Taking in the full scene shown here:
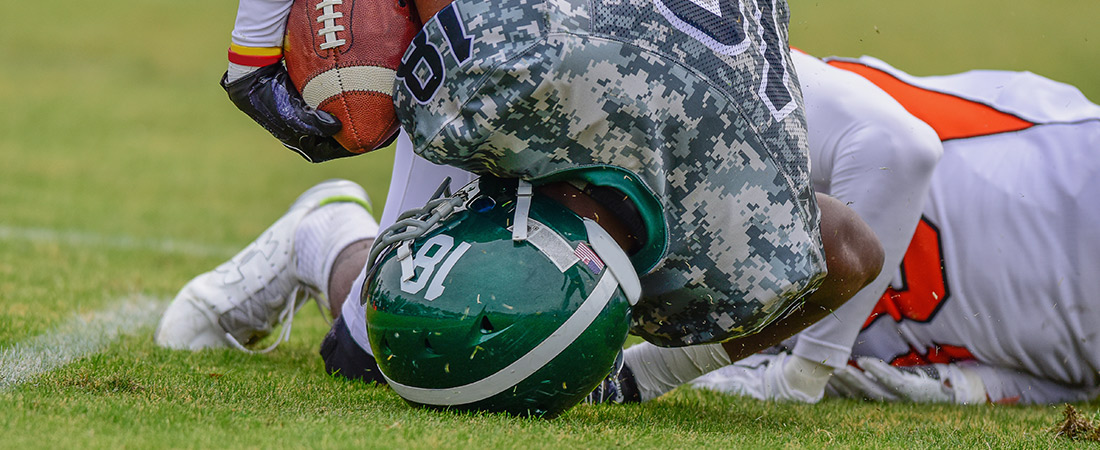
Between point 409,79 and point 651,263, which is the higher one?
point 409,79

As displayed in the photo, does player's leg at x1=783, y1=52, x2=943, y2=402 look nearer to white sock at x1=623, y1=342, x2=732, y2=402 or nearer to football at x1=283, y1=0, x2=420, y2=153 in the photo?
white sock at x1=623, y1=342, x2=732, y2=402

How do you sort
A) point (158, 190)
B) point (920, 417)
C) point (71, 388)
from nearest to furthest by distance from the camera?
point (71, 388)
point (920, 417)
point (158, 190)

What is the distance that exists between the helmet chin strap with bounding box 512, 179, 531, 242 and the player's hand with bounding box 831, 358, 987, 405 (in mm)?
1104

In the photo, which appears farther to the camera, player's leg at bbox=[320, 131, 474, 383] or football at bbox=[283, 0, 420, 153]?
player's leg at bbox=[320, 131, 474, 383]

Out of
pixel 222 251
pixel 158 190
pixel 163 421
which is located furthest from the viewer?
pixel 158 190

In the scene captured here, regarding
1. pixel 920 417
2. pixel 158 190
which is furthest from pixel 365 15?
pixel 158 190

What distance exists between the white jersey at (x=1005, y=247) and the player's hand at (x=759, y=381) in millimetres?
307

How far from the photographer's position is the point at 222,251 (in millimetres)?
4340

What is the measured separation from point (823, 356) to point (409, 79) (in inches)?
42.8

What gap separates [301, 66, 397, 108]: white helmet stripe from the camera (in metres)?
1.74

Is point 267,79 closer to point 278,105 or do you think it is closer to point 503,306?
point 278,105

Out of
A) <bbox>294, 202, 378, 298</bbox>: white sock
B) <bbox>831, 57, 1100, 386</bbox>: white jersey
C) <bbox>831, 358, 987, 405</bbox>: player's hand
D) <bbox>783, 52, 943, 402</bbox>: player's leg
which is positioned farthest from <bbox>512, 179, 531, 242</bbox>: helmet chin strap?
<bbox>831, 57, 1100, 386</bbox>: white jersey

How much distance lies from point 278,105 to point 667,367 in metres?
0.92

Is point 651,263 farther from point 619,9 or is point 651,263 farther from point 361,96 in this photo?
point 361,96
